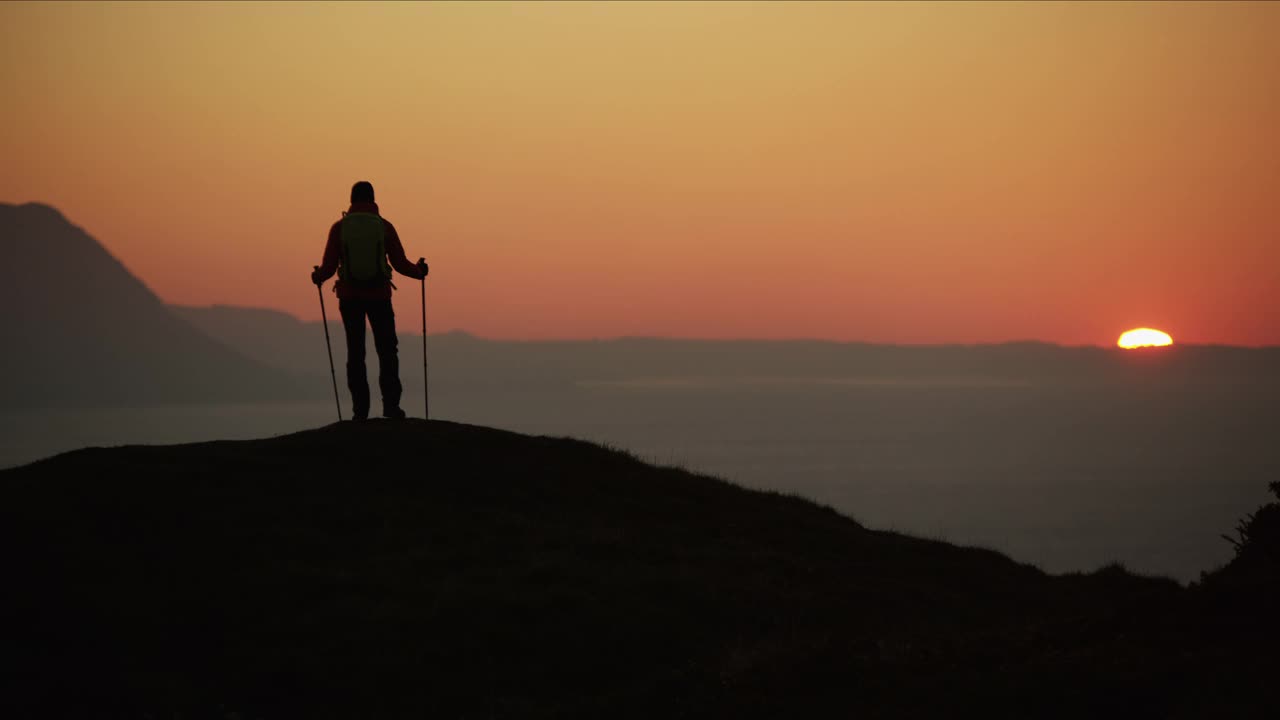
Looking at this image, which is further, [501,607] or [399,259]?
[399,259]

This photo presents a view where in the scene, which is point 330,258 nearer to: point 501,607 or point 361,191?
point 361,191

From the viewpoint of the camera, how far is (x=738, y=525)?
19.3 m

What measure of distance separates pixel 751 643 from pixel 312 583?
17.2 feet

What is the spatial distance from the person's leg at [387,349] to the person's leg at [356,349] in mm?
220

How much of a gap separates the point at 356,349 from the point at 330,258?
1.62 m

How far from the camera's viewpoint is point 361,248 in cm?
2064

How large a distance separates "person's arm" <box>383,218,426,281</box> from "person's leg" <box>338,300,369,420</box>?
95 centimetres

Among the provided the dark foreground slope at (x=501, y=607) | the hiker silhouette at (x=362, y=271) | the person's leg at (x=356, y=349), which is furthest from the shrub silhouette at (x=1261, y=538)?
the person's leg at (x=356, y=349)

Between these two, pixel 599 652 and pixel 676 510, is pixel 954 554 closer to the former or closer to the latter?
pixel 676 510

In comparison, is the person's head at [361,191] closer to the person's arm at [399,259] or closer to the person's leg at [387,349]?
the person's arm at [399,259]

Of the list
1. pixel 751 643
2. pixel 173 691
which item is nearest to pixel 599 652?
pixel 751 643

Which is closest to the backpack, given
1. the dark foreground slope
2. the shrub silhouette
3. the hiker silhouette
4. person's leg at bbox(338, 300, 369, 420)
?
the hiker silhouette

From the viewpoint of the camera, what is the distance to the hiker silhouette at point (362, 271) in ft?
67.7

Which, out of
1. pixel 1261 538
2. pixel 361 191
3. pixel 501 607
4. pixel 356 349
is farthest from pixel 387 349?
pixel 1261 538
